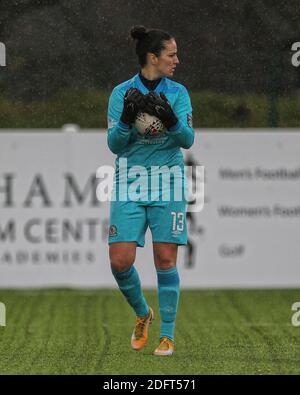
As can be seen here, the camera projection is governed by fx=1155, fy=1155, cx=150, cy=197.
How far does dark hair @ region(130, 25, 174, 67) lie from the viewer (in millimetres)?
6957

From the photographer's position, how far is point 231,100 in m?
11.6

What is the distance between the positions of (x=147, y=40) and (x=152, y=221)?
3.62ft

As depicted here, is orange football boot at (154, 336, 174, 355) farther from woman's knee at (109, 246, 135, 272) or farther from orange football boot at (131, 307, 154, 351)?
woman's knee at (109, 246, 135, 272)

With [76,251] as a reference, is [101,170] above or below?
above

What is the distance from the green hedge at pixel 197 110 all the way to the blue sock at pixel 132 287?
14.8ft

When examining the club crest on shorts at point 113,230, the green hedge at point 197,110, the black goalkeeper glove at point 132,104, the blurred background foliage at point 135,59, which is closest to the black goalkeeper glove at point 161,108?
the black goalkeeper glove at point 132,104

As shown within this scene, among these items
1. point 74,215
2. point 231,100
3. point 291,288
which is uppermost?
point 231,100

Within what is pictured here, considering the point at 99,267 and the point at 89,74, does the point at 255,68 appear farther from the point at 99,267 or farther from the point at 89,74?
the point at 99,267

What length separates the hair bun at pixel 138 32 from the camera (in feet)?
22.9

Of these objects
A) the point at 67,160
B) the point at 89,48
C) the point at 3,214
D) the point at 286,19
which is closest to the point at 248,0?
the point at 286,19

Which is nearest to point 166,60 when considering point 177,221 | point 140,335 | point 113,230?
point 177,221

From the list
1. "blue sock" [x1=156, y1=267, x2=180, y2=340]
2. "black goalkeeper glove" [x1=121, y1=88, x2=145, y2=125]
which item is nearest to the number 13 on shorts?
"blue sock" [x1=156, y1=267, x2=180, y2=340]

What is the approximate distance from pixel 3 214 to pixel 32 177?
47 cm

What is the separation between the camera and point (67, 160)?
11.5 meters
